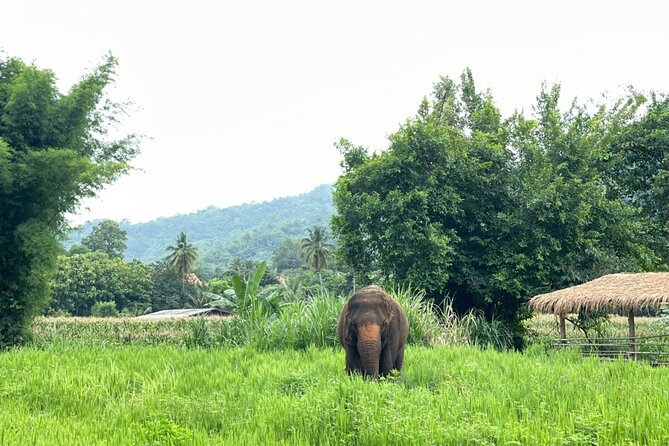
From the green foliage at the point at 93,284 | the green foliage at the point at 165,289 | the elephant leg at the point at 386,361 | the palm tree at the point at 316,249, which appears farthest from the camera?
the palm tree at the point at 316,249

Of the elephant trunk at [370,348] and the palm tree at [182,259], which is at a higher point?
the palm tree at [182,259]

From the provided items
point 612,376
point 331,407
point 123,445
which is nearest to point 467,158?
point 612,376

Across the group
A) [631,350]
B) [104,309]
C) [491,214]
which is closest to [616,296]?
[631,350]

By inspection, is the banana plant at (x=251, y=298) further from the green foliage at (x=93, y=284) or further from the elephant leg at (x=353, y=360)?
the green foliage at (x=93, y=284)

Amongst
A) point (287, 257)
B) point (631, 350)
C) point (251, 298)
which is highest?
point (287, 257)

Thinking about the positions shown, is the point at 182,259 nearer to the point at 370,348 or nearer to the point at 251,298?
the point at 251,298

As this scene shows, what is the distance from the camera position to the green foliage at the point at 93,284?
43.8 m

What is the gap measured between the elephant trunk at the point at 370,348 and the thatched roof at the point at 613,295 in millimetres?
8554

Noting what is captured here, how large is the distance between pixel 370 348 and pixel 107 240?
6029cm

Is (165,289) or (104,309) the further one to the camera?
(165,289)

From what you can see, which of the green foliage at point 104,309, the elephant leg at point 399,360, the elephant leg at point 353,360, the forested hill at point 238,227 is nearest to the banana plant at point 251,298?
the elephant leg at point 399,360

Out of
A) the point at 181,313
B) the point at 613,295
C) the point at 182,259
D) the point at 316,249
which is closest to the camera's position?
the point at 613,295

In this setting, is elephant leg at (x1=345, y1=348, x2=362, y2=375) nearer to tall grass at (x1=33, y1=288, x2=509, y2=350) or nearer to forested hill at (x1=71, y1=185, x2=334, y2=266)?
tall grass at (x1=33, y1=288, x2=509, y2=350)

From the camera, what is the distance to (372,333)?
27.1 ft
